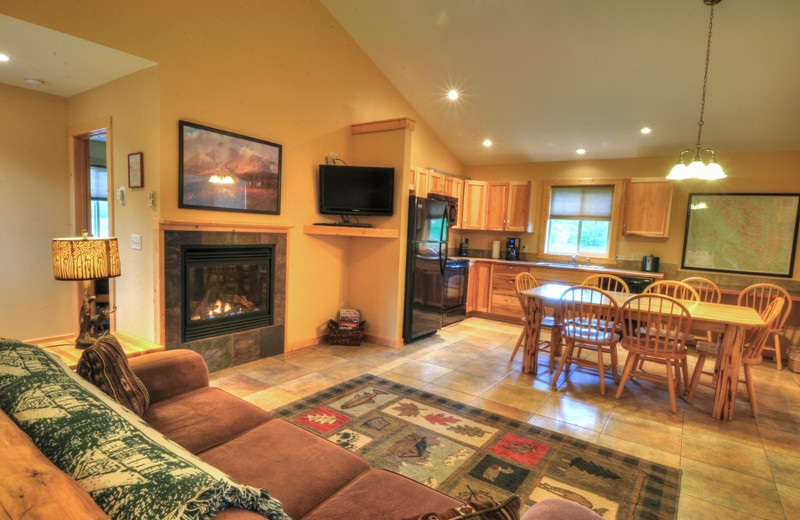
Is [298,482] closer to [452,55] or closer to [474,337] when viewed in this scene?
[474,337]

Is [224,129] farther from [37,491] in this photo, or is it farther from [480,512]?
[480,512]

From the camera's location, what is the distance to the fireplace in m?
3.43

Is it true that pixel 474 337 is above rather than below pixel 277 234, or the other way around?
below

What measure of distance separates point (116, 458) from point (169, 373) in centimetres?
143

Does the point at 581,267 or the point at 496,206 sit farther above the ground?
the point at 496,206

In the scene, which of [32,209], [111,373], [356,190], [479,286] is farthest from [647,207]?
[32,209]

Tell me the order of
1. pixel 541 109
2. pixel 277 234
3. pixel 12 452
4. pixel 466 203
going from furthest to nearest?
pixel 466 203, pixel 541 109, pixel 277 234, pixel 12 452

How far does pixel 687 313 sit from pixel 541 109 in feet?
10.2

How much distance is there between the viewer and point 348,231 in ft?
14.3

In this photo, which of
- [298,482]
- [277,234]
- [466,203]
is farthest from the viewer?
[466,203]

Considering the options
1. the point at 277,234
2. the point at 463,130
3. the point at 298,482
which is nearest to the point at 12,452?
the point at 298,482

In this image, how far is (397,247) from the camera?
4.52 metres

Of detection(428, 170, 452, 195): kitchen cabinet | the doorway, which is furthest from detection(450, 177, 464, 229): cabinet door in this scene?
Result: the doorway

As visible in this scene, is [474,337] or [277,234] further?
[474,337]
